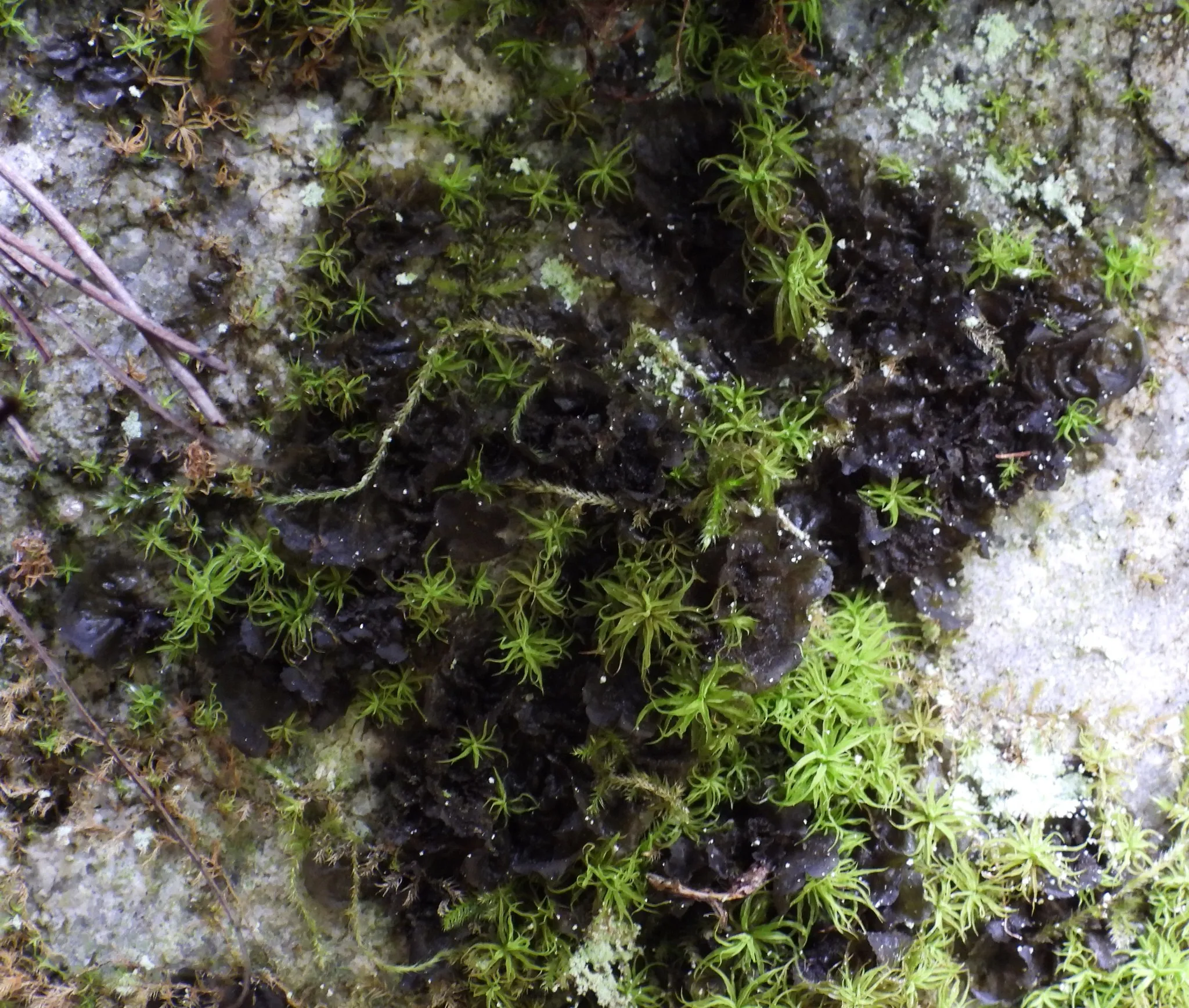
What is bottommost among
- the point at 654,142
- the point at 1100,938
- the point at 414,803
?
the point at 414,803

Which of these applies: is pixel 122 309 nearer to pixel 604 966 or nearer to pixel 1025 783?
pixel 604 966

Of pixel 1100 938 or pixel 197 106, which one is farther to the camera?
pixel 1100 938

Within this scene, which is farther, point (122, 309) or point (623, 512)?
point (623, 512)

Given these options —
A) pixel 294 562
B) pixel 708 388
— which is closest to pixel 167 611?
pixel 294 562

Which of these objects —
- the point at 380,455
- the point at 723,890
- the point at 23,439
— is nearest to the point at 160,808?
the point at 23,439

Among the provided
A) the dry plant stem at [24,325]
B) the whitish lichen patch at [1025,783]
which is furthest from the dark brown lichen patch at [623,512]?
the dry plant stem at [24,325]

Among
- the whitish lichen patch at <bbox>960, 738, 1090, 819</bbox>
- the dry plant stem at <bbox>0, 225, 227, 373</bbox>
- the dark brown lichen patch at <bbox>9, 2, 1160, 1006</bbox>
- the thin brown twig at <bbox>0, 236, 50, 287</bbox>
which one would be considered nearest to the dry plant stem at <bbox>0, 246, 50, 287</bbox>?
the thin brown twig at <bbox>0, 236, 50, 287</bbox>

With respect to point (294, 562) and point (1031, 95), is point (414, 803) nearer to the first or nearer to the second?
point (294, 562)

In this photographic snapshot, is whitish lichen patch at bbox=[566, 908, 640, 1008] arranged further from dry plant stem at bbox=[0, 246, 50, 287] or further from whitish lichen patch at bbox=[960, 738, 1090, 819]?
dry plant stem at bbox=[0, 246, 50, 287]
